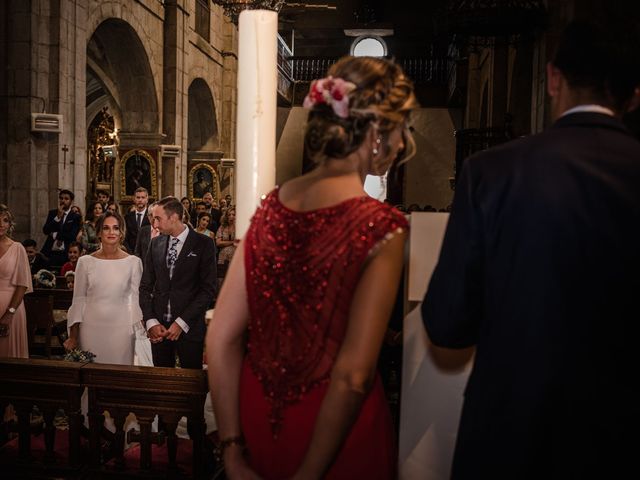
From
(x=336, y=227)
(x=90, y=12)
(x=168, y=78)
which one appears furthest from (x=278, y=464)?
(x=168, y=78)

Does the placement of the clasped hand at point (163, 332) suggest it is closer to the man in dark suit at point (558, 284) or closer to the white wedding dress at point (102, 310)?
the white wedding dress at point (102, 310)

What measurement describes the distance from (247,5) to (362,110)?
1072 cm

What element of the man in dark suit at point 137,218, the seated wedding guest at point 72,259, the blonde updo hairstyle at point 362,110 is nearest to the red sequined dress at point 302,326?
the blonde updo hairstyle at point 362,110

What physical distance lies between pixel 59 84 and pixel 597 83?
10.3 meters

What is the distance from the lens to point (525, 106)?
9188 mm

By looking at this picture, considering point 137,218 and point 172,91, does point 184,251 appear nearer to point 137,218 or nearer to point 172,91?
point 137,218

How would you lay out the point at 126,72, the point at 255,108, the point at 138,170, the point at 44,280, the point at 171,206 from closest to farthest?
the point at 255,108
the point at 171,206
the point at 44,280
the point at 138,170
the point at 126,72

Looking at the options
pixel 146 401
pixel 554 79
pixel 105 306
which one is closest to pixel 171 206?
pixel 105 306

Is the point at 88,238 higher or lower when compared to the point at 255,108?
lower

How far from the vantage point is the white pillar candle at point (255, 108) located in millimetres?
2066

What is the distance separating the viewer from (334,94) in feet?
5.35

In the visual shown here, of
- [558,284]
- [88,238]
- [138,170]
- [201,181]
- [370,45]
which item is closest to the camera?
[558,284]

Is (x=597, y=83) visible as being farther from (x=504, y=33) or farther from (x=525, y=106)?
(x=525, y=106)

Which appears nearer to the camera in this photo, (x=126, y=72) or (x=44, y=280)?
(x=44, y=280)
